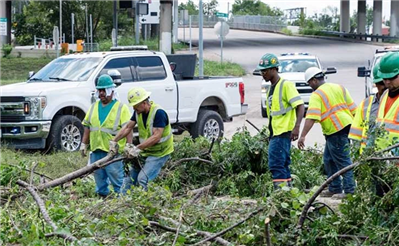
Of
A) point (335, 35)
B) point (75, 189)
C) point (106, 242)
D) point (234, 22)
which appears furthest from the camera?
point (234, 22)

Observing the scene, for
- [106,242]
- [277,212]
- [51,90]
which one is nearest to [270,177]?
[277,212]

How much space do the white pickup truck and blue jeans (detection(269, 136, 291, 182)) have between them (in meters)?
5.91

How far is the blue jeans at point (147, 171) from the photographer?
9.16 metres

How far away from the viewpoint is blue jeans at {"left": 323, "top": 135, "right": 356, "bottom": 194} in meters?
9.59

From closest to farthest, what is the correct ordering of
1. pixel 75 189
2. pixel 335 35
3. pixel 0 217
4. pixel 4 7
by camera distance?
pixel 0 217 → pixel 75 189 → pixel 4 7 → pixel 335 35

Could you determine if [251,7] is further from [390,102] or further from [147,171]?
[390,102]

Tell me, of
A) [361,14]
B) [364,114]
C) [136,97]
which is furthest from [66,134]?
[361,14]

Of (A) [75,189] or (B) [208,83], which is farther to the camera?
(B) [208,83]

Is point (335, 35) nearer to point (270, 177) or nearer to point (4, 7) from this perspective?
point (4, 7)

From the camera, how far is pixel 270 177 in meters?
9.77

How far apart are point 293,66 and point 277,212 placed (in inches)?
692

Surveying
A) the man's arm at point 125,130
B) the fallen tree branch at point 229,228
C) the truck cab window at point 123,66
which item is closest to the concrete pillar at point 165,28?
the truck cab window at point 123,66

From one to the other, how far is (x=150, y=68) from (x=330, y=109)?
6425 millimetres

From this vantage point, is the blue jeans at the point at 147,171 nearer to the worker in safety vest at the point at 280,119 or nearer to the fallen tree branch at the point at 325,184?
the worker in safety vest at the point at 280,119
